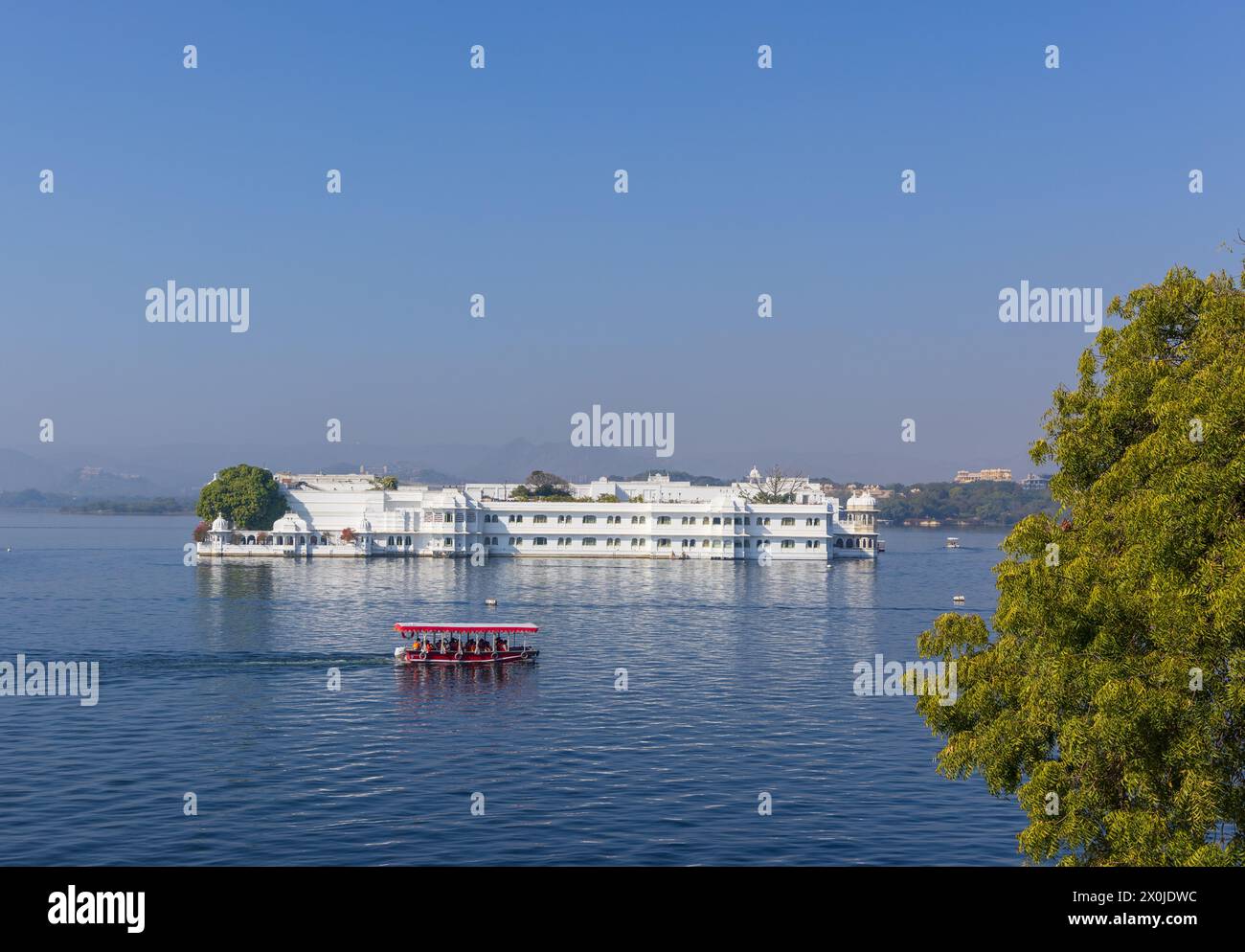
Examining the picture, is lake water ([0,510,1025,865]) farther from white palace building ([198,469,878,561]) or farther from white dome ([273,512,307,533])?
white palace building ([198,469,878,561])

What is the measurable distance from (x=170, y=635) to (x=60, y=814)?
42.8m

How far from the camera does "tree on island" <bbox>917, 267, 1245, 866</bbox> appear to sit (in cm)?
1825

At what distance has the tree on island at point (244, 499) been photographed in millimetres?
160500

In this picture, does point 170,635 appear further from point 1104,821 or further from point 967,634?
point 1104,821

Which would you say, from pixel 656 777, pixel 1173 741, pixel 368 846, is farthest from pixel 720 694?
pixel 1173 741

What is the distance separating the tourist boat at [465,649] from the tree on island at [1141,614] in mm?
44000

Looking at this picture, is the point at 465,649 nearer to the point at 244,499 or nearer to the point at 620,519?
the point at 620,519

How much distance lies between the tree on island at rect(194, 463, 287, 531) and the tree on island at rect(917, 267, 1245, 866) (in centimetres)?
14931

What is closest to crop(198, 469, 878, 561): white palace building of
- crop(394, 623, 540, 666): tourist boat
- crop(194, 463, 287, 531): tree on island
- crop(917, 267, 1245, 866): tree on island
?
crop(194, 463, 287, 531): tree on island

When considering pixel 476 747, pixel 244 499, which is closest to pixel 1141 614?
pixel 476 747

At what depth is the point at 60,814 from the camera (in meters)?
36.1

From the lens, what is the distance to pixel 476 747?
1807 inches

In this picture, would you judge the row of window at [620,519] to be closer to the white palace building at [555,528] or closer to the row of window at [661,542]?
the white palace building at [555,528]

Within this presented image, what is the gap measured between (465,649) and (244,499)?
10392cm
